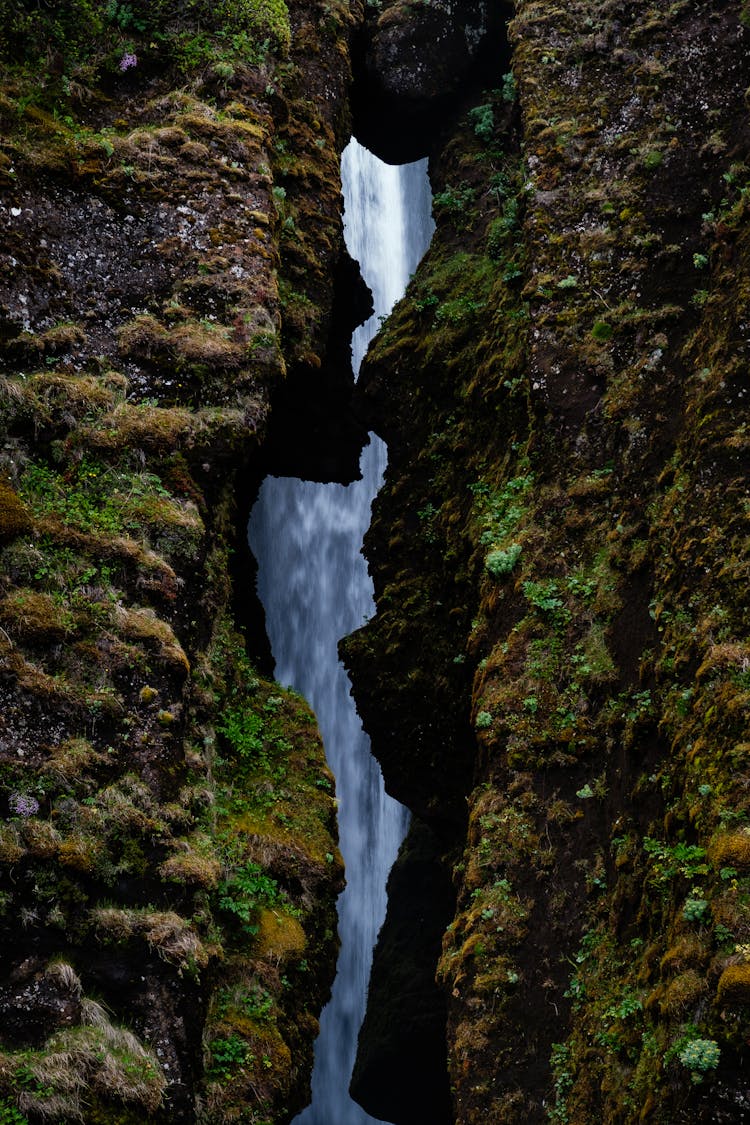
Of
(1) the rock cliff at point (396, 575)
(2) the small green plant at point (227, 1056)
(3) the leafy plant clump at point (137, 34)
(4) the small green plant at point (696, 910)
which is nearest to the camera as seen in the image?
(4) the small green plant at point (696, 910)

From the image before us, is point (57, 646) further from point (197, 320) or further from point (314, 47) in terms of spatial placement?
point (314, 47)

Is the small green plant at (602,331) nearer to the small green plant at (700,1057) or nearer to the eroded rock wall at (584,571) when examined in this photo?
the eroded rock wall at (584,571)

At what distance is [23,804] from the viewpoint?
8.79 m

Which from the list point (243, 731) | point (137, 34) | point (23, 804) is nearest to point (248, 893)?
point (243, 731)

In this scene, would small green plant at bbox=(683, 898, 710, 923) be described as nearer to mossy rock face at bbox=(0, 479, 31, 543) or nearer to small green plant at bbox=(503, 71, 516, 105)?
mossy rock face at bbox=(0, 479, 31, 543)

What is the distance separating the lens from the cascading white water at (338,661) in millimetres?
21531

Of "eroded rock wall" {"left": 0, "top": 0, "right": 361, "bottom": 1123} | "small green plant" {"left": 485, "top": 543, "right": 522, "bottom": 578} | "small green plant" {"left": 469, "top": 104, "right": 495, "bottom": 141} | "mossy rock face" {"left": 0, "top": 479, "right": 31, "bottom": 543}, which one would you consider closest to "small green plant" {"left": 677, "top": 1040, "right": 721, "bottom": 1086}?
"eroded rock wall" {"left": 0, "top": 0, "right": 361, "bottom": 1123}

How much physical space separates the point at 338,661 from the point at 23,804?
15.4 metres

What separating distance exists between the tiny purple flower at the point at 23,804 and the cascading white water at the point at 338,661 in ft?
43.0

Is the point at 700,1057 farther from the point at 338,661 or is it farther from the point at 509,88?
the point at 338,661

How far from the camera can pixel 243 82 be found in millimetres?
14820

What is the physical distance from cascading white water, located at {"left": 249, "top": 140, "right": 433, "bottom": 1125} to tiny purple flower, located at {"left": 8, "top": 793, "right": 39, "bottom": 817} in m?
13.1

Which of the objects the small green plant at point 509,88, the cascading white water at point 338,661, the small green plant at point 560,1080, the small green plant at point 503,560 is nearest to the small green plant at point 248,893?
the small green plant at point 560,1080

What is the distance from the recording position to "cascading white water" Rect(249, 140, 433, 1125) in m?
21.5
